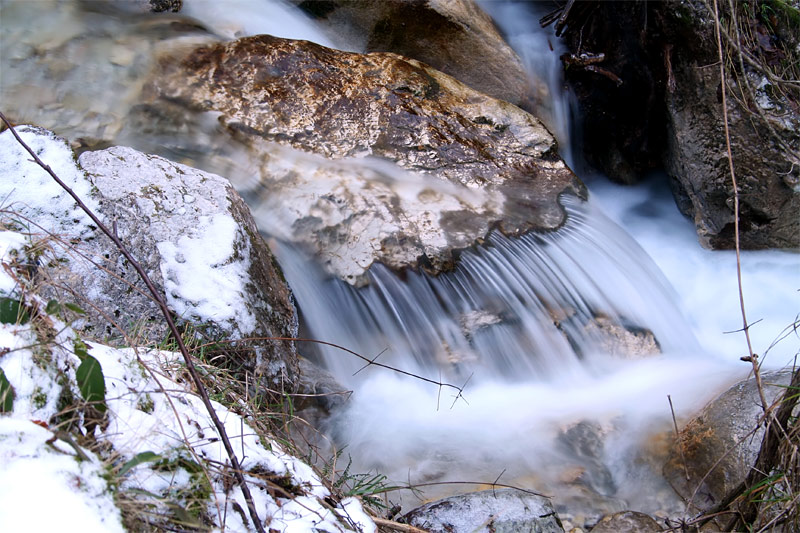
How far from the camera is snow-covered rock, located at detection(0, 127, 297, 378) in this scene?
7.42ft

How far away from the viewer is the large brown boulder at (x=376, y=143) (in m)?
A: 3.58

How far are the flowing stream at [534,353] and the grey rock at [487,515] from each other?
0.54m

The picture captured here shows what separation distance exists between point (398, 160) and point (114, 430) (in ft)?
9.01

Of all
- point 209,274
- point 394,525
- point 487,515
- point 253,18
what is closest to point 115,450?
point 394,525

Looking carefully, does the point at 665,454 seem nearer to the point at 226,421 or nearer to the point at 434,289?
the point at 434,289

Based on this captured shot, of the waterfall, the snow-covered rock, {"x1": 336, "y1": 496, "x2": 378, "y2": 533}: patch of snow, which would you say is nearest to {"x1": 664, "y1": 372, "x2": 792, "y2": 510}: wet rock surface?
the waterfall

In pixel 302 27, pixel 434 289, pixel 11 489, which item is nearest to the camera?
pixel 11 489

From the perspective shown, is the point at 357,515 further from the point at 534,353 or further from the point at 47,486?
the point at 534,353

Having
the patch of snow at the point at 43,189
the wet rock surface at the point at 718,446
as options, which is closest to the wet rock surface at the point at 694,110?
Answer: the wet rock surface at the point at 718,446

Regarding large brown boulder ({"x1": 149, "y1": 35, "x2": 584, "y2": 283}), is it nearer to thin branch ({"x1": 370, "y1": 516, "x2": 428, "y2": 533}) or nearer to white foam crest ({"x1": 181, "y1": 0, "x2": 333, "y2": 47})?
white foam crest ({"x1": 181, "y1": 0, "x2": 333, "y2": 47})

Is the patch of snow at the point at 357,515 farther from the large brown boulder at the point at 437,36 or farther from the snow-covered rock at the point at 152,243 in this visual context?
the large brown boulder at the point at 437,36

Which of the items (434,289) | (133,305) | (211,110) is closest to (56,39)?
(211,110)

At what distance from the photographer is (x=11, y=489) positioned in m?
1.11

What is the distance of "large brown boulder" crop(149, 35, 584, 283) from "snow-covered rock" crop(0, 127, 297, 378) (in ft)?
2.66
